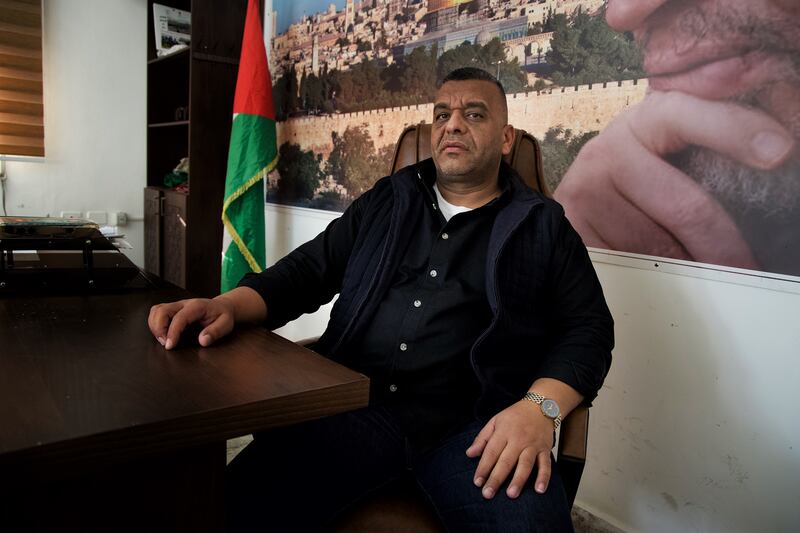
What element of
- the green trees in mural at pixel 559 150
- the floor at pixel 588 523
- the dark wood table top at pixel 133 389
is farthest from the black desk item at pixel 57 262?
the floor at pixel 588 523

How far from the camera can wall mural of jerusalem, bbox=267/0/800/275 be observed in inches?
53.0

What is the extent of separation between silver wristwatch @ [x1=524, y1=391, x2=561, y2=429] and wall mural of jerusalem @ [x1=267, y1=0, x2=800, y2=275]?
0.64 meters

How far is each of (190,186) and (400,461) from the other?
2116mm

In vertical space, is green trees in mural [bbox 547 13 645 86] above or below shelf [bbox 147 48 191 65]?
below

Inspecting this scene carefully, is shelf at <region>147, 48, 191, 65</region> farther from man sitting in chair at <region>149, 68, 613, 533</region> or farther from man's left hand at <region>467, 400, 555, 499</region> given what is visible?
man's left hand at <region>467, 400, 555, 499</region>

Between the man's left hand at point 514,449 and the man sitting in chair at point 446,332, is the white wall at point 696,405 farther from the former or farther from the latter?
the man's left hand at point 514,449

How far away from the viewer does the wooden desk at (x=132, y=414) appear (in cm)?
54

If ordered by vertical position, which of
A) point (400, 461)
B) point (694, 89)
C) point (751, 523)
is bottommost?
point (751, 523)

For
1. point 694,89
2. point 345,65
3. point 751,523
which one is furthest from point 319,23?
point 751,523

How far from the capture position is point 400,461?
1062 mm

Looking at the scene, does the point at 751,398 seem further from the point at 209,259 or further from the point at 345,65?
the point at 209,259

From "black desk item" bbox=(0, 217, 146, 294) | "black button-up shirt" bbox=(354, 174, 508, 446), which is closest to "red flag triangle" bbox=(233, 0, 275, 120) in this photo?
"black desk item" bbox=(0, 217, 146, 294)

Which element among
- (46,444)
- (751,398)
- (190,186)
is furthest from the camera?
(190,186)

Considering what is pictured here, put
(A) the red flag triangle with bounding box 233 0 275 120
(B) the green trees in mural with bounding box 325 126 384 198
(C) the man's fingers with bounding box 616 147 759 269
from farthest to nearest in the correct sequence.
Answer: (A) the red flag triangle with bounding box 233 0 275 120 < (B) the green trees in mural with bounding box 325 126 384 198 < (C) the man's fingers with bounding box 616 147 759 269
